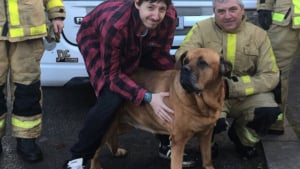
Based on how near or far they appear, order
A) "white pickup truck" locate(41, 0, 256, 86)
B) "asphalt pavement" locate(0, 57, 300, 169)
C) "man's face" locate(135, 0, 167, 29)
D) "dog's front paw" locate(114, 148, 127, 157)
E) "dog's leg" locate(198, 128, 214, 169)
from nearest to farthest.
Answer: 1. "man's face" locate(135, 0, 167, 29)
2. "dog's leg" locate(198, 128, 214, 169)
3. "asphalt pavement" locate(0, 57, 300, 169)
4. "dog's front paw" locate(114, 148, 127, 157)
5. "white pickup truck" locate(41, 0, 256, 86)

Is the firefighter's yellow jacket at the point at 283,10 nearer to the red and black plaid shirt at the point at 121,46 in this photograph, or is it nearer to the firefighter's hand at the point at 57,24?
the red and black plaid shirt at the point at 121,46

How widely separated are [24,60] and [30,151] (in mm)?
713

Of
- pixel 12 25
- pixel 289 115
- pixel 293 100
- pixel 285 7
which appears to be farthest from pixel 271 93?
pixel 12 25

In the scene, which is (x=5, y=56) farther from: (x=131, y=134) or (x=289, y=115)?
(x=289, y=115)

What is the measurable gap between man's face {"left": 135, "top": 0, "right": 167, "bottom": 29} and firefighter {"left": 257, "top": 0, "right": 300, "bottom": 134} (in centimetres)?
115

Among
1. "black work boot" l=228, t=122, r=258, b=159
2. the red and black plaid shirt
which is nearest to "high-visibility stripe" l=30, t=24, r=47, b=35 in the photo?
the red and black plaid shirt

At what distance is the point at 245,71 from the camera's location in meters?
4.16

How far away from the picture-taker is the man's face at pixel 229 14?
394 cm

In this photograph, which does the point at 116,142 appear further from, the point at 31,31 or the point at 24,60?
the point at 31,31

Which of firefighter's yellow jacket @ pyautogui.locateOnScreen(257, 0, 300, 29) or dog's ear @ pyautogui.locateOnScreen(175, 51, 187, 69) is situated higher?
firefighter's yellow jacket @ pyautogui.locateOnScreen(257, 0, 300, 29)

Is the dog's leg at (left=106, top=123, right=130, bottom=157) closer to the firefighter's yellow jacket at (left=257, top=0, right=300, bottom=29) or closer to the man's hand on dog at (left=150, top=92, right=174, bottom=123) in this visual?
the man's hand on dog at (left=150, top=92, right=174, bottom=123)

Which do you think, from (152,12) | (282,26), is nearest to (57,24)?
A: (152,12)

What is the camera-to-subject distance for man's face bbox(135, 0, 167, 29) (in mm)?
3604

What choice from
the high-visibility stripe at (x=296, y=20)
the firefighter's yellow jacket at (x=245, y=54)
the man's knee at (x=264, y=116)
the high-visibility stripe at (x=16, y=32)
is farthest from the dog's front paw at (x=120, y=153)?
the high-visibility stripe at (x=296, y=20)
